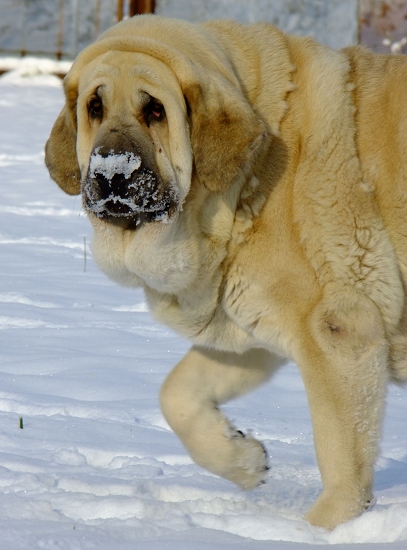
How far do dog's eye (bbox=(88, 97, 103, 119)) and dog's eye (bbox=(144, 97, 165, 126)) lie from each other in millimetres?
168

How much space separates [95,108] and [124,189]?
39 cm

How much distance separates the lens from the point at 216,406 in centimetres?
352

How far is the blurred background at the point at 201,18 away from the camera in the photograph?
13.0m

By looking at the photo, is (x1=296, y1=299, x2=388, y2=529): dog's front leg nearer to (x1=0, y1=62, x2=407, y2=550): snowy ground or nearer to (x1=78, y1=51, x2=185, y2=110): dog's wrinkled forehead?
(x1=0, y1=62, x2=407, y2=550): snowy ground

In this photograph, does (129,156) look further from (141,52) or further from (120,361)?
(120,361)

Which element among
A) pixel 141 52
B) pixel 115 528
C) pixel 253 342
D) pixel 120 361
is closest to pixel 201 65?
pixel 141 52

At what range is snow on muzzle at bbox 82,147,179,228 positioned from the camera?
278 cm

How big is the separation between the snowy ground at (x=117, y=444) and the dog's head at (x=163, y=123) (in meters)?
0.95

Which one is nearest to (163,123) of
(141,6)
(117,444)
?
(117,444)

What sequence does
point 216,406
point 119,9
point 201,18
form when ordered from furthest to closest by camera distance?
point 201,18, point 119,9, point 216,406

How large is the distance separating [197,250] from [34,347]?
2.03 metres

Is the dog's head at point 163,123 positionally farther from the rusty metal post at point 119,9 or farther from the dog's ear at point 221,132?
the rusty metal post at point 119,9

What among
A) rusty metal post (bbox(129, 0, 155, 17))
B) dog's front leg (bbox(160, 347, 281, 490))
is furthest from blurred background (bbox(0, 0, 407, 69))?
dog's front leg (bbox(160, 347, 281, 490))

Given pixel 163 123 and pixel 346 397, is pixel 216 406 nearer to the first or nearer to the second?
pixel 346 397
